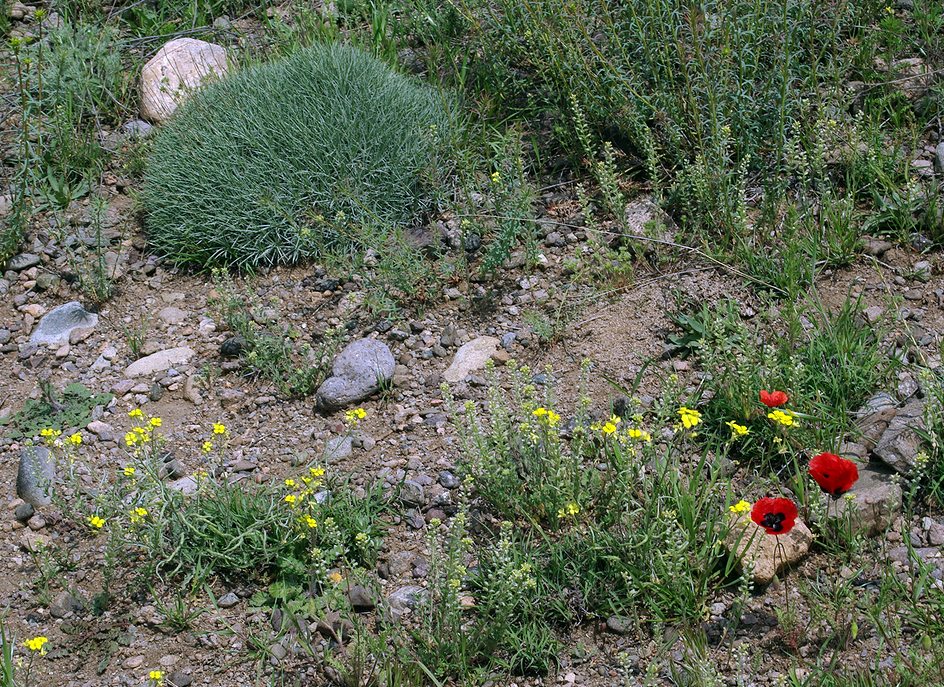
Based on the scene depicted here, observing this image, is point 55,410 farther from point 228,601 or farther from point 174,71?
point 174,71

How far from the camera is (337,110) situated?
14.6 feet

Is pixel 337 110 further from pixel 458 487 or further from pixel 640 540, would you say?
pixel 640 540

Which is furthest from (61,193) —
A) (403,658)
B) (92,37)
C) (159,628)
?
(403,658)

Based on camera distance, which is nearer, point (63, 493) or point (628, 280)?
point (63, 493)

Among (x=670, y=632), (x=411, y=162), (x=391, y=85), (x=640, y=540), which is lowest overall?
(x=670, y=632)

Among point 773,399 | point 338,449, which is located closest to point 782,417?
point 773,399

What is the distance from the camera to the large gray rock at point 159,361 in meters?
4.01

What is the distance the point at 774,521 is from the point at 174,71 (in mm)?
4229

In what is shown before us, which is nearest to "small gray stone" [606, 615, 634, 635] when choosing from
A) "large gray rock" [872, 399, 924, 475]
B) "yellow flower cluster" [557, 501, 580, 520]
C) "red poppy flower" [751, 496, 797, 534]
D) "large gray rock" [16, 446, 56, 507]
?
"yellow flower cluster" [557, 501, 580, 520]

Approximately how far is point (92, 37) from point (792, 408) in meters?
4.50

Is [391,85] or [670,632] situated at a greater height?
[391,85]

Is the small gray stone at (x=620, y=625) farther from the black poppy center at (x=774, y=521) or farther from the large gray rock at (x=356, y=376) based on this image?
the large gray rock at (x=356, y=376)

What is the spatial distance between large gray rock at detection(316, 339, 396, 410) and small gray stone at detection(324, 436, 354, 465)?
0.62 feet

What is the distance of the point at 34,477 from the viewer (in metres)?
3.41
